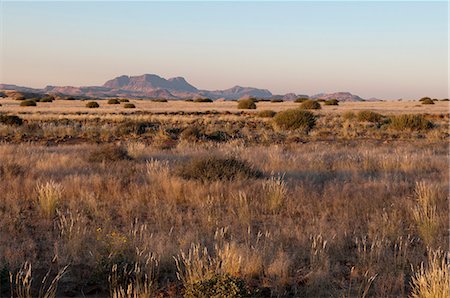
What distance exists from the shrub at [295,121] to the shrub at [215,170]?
1648cm

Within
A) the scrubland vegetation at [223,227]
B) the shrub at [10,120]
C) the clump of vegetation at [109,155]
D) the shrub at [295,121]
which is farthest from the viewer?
the shrub at [10,120]

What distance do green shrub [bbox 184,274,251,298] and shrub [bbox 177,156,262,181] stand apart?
4983 millimetres

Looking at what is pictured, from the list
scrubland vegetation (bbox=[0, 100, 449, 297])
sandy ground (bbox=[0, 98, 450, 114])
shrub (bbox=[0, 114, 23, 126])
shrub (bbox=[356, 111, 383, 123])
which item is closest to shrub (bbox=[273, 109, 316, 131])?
shrub (bbox=[356, 111, 383, 123])

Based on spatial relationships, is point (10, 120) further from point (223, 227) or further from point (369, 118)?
point (223, 227)

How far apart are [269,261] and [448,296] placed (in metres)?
1.93

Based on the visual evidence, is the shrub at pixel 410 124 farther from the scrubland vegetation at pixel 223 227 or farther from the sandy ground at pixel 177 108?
the sandy ground at pixel 177 108

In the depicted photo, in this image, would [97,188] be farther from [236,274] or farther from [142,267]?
[236,274]

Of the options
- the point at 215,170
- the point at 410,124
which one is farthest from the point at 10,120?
the point at 410,124

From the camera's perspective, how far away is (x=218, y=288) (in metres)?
3.89

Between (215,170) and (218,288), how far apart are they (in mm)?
5455

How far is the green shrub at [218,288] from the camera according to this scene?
3.87m

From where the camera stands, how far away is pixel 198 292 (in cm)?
393

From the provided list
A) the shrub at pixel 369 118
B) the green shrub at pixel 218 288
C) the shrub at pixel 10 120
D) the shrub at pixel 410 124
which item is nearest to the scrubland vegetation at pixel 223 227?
the green shrub at pixel 218 288

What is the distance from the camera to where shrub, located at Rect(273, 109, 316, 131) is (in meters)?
25.8
